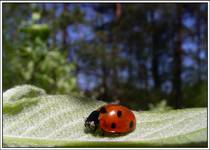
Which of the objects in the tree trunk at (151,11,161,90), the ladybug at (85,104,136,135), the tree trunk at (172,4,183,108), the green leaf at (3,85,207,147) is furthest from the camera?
the tree trunk at (151,11,161,90)

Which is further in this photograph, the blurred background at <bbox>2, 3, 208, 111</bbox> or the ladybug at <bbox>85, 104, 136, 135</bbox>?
the blurred background at <bbox>2, 3, 208, 111</bbox>

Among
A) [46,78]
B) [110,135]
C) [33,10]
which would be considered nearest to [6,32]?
[33,10]

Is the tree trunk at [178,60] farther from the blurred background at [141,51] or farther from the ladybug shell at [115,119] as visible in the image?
the ladybug shell at [115,119]

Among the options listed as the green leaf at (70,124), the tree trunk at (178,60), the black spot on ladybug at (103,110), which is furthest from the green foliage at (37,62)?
the tree trunk at (178,60)

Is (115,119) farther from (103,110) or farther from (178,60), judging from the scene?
(178,60)

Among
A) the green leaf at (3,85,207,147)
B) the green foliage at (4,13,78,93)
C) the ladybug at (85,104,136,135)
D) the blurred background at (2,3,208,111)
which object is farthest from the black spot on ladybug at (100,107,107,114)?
the blurred background at (2,3,208,111)

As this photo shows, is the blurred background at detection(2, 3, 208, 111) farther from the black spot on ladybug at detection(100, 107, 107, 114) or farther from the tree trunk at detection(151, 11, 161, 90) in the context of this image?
the black spot on ladybug at detection(100, 107, 107, 114)

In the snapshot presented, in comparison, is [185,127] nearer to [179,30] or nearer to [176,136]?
[176,136]
